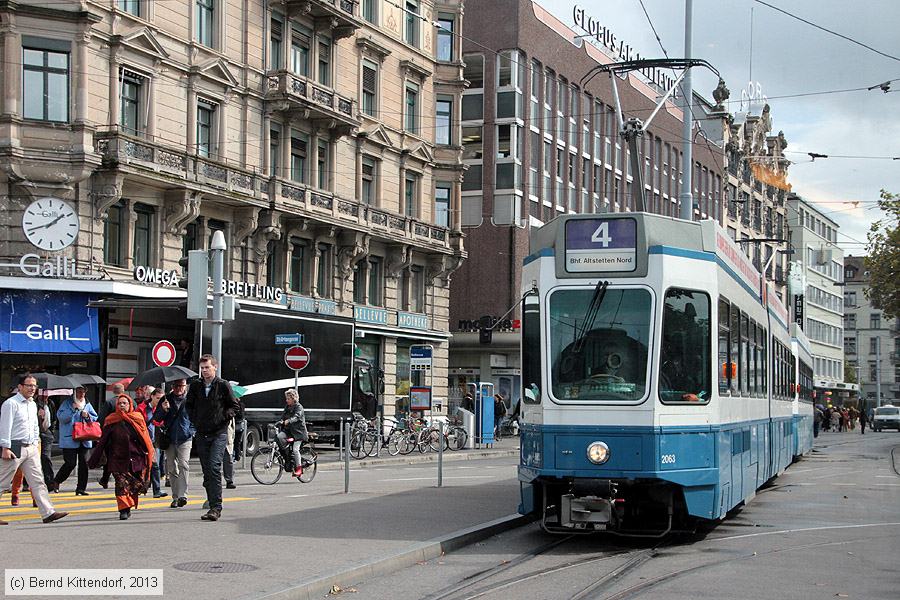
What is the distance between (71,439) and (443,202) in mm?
31444

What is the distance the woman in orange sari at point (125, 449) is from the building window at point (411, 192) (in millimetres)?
32256

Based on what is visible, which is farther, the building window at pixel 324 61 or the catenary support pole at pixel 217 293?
the building window at pixel 324 61

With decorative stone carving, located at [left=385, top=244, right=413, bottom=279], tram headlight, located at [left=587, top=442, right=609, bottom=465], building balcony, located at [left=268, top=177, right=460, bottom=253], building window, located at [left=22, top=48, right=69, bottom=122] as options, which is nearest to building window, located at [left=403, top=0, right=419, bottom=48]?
building balcony, located at [left=268, top=177, right=460, bottom=253]

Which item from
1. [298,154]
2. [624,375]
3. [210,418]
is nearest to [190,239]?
[298,154]

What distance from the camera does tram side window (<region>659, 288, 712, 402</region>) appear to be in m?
12.4

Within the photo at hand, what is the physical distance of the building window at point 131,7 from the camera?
32.2 meters

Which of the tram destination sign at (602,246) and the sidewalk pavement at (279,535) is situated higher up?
the tram destination sign at (602,246)

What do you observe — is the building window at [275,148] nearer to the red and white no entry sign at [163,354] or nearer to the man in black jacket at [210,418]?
the red and white no entry sign at [163,354]

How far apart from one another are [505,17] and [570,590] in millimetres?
46840

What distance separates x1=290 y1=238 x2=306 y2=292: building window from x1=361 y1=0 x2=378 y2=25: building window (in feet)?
29.4

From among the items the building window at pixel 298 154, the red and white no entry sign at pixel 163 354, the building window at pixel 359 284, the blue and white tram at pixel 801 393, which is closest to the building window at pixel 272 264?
the building window at pixel 298 154

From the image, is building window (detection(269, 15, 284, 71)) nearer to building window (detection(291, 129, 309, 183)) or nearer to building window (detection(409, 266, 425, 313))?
building window (detection(291, 129, 309, 183))

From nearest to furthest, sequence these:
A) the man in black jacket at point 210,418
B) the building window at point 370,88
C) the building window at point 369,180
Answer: the man in black jacket at point 210,418, the building window at point 370,88, the building window at point 369,180

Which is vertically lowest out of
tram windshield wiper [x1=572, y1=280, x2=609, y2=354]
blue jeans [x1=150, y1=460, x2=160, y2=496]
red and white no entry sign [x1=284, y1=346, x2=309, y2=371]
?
blue jeans [x1=150, y1=460, x2=160, y2=496]
